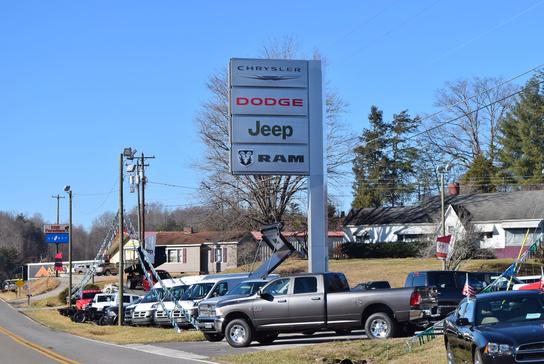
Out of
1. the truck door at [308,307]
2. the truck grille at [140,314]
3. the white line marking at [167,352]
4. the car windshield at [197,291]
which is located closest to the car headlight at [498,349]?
the white line marking at [167,352]

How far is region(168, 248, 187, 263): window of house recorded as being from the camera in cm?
7956

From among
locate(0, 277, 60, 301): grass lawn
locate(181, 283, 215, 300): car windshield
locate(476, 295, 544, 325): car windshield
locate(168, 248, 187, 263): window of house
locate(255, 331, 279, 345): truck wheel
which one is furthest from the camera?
locate(0, 277, 60, 301): grass lawn

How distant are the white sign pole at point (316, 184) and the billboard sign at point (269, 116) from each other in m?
0.20

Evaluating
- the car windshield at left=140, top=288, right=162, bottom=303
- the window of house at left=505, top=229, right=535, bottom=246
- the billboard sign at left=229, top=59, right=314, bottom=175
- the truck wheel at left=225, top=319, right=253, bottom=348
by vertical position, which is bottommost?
the truck wheel at left=225, top=319, right=253, bottom=348

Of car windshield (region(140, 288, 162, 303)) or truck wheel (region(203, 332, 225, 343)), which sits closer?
truck wheel (region(203, 332, 225, 343))

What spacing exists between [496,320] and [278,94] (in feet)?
59.3

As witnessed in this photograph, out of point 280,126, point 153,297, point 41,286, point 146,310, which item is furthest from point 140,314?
point 41,286

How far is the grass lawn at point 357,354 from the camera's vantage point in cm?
1593

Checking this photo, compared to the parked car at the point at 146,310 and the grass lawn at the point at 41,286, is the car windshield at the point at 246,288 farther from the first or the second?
the grass lawn at the point at 41,286

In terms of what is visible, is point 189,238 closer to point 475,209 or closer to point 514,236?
point 475,209

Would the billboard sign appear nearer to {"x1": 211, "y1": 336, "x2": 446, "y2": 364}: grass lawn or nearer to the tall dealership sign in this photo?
the tall dealership sign

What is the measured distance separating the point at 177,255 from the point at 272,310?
5947 cm

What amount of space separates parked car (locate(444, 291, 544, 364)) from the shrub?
46205 mm

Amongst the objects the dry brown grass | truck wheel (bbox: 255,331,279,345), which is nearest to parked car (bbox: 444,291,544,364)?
truck wheel (bbox: 255,331,279,345)
